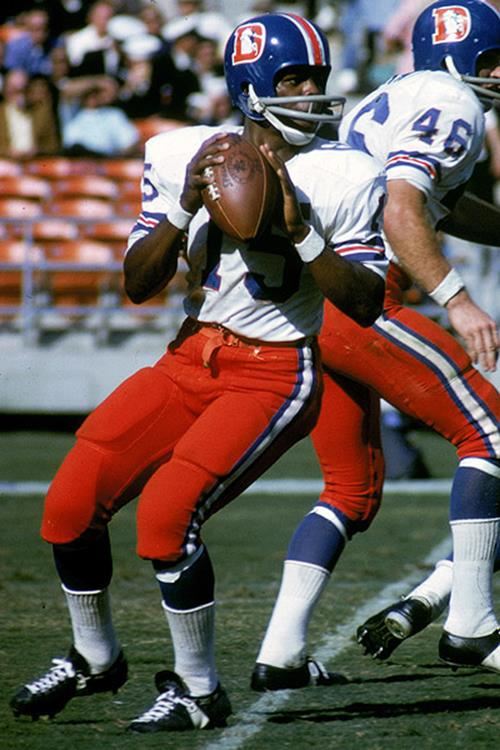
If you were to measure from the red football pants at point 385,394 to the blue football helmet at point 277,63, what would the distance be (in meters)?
0.72

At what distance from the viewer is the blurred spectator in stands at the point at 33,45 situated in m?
13.9

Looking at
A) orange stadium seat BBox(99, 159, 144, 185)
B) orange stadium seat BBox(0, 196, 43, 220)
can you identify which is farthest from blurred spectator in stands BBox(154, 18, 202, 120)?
orange stadium seat BBox(0, 196, 43, 220)

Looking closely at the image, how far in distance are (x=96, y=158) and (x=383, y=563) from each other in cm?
756

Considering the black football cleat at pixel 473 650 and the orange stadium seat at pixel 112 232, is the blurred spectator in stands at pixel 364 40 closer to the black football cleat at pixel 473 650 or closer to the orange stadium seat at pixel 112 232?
the orange stadium seat at pixel 112 232

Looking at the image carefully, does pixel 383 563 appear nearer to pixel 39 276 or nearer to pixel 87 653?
pixel 87 653

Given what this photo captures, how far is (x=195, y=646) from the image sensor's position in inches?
147

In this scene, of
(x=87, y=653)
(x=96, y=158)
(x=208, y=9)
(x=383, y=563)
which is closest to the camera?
(x=87, y=653)

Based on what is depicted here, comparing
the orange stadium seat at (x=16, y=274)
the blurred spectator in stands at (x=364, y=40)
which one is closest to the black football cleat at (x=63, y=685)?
the orange stadium seat at (x=16, y=274)

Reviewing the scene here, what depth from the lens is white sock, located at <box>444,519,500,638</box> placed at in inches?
171

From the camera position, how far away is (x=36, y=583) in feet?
20.3

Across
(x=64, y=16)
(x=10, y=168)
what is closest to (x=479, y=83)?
(x=10, y=168)

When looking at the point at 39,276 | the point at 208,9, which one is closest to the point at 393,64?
the point at 208,9

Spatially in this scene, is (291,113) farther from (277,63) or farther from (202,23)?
(202,23)

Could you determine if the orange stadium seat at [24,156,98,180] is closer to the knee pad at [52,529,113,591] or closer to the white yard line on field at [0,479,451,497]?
the white yard line on field at [0,479,451,497]
